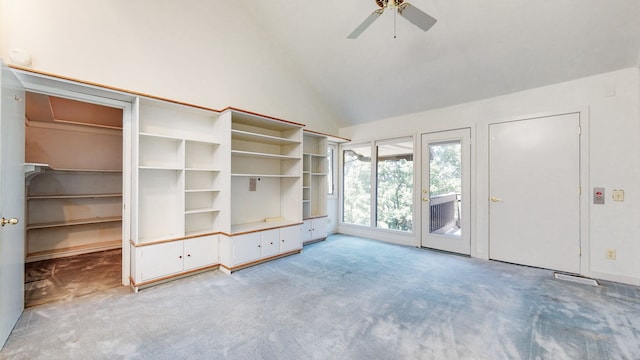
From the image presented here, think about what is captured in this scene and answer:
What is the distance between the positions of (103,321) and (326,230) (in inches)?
143

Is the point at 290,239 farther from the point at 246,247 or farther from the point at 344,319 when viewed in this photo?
the point at 344,319

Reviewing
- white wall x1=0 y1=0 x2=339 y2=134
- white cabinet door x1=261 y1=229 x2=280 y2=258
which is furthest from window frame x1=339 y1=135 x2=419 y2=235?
white cabinet door x1=261 y1=229 x2=280 y2=258

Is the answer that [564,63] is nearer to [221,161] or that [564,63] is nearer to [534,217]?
[534,217]

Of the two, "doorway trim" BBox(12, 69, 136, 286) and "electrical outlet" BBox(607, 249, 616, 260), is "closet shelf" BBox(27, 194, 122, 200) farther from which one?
"electrical outlet" BBox(607, 249, 616, 260)

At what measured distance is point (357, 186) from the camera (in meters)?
5.62

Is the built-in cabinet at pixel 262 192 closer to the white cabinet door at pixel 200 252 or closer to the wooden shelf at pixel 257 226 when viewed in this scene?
the wooden shelf at pixel 257 226

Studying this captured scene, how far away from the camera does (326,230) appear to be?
17.1 ft

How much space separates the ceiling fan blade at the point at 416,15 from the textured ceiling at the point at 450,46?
0.94 m

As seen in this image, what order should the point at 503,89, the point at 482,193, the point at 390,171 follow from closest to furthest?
the point at 503,89
the point at 482,193
the point at 390,171

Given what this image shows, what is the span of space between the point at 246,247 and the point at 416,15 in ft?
10.9

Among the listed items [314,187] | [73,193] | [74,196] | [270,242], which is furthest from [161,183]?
[314,187]

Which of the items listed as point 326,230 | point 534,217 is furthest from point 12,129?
point 534,217

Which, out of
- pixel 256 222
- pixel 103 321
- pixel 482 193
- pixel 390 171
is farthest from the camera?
pixel 390 171

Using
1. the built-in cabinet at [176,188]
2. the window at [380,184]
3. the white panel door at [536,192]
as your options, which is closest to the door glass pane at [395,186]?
the window at [380,184]
